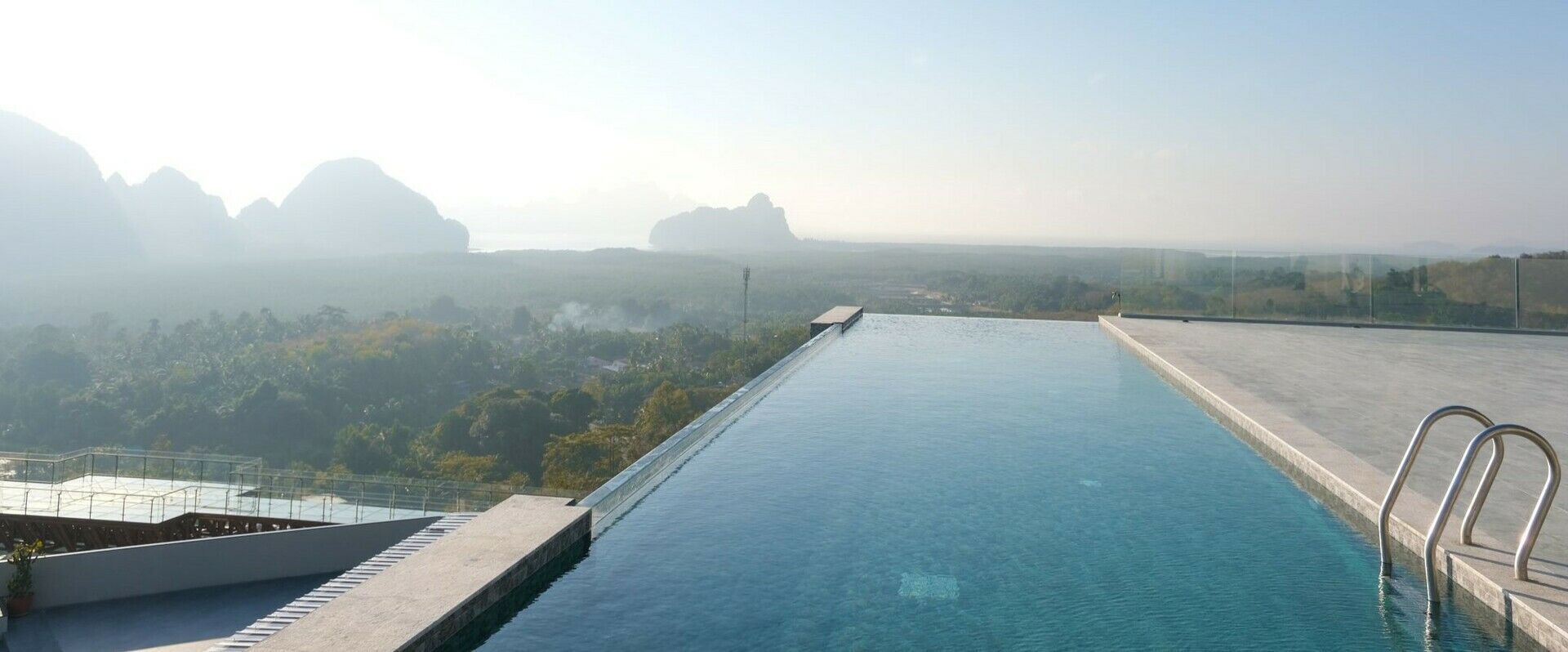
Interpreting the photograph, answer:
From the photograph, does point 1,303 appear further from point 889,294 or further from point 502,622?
point 502,622

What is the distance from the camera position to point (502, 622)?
11.6 feet

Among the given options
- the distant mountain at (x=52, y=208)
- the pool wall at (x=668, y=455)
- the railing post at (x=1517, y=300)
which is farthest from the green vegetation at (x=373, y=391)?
the distant mountain at (x=52, y=208)

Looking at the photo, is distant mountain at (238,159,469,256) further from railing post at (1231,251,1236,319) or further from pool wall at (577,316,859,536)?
pool wall at (577,316,859,536)

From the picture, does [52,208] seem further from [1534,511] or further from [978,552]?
[1534,511]

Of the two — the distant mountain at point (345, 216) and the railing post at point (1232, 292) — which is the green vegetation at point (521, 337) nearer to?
the railing post at point (1232, 292)

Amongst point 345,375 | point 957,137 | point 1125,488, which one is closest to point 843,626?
point 1125,488

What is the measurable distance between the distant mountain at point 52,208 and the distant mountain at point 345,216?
25269mm

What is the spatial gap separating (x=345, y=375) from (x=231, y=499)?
3615cm

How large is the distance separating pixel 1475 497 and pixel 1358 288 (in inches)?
→ 493

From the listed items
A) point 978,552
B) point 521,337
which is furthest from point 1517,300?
point 521,337

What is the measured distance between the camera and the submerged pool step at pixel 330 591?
307cm

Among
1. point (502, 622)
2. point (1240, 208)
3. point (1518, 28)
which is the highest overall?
point (1518, 28)

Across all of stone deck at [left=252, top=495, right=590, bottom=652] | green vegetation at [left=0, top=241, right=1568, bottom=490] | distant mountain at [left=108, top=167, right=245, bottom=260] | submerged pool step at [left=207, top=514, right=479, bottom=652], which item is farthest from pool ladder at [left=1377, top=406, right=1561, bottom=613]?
distant mountain at [left=108, top=167, right=245, bottom=260]

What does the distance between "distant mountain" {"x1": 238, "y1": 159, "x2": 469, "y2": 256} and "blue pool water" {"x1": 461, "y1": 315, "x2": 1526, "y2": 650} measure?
15701 cm
